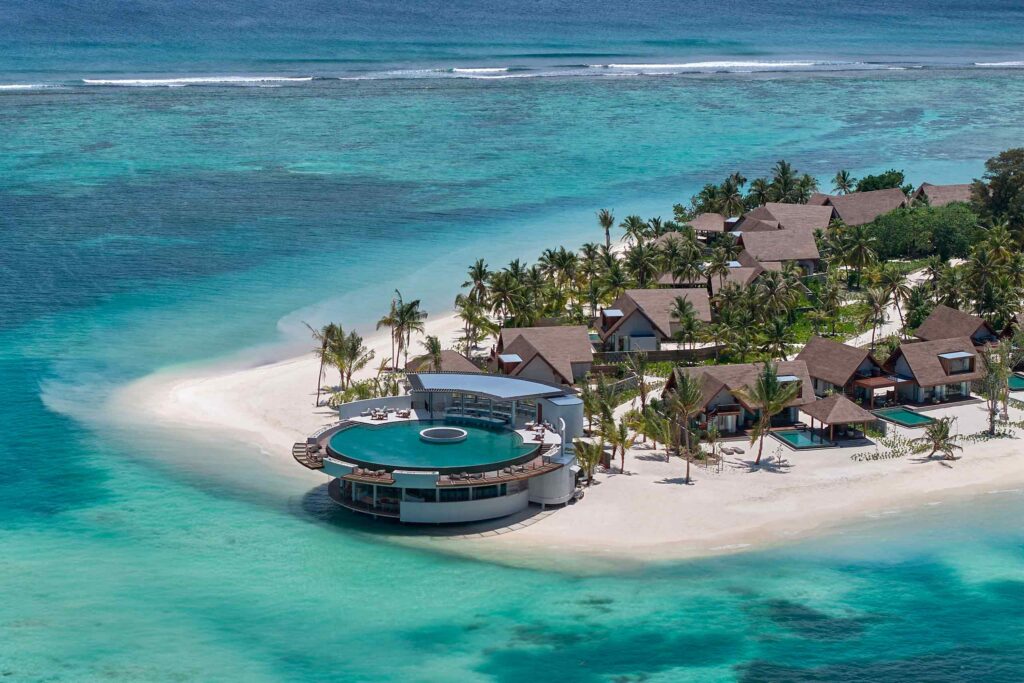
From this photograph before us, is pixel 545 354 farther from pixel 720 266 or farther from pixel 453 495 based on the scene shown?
pixel 720 266

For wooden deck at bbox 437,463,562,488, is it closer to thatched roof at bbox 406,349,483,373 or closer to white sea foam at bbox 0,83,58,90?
thatched roof at bbox 406,349,483,373

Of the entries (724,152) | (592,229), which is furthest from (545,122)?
(592,229)

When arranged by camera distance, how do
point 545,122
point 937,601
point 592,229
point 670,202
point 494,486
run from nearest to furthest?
point 937,601 < point 494,486 < point 592,229 < point 670,202 < point 545,122

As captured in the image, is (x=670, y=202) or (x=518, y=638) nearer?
(x=518, y=638)

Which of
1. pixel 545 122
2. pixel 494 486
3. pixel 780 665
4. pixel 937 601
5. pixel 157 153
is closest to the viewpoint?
pixel 780 665

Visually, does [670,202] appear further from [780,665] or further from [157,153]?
[780,665]
